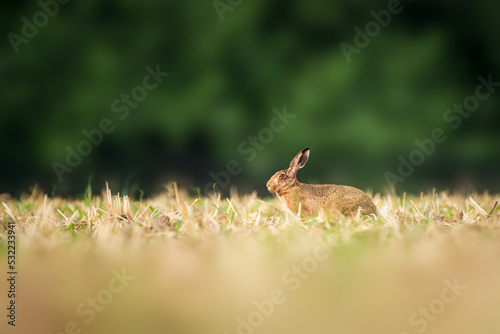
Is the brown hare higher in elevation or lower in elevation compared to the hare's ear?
lower

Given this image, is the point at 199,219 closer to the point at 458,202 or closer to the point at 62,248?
the point at 62,248

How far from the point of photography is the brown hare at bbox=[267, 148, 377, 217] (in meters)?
2.89

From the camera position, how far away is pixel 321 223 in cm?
252

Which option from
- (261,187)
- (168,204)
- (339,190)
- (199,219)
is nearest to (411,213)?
(339,190)

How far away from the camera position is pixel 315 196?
9.91ft

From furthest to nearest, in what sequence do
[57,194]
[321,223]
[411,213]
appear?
[57,194], [411,213], [321,223]

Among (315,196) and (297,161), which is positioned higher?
(297,161)

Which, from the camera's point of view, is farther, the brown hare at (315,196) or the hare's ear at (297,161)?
the hare's ear at (297,161)

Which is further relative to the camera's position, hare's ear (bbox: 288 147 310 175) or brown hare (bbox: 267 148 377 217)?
hare's ear (bbox: 288 147 310 175)

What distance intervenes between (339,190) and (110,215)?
3.85ft

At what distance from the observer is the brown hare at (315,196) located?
2.89 m

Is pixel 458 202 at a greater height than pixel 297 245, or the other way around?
pixel 297 245

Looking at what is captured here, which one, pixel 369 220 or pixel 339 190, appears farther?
pixel 339 190

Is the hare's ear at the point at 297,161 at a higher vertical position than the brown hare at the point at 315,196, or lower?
higher
